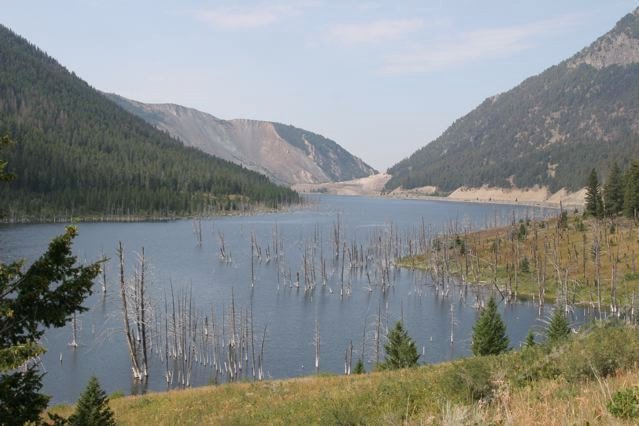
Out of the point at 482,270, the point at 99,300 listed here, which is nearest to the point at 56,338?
the point at 99,300

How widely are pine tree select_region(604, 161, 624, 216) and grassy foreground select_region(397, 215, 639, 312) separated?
4703 millimetres

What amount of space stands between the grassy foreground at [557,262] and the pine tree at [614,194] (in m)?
4.70

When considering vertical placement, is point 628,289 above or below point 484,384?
below

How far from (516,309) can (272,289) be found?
4254 cm

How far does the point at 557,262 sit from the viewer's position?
317ft

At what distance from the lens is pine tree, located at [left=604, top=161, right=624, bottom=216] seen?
123m

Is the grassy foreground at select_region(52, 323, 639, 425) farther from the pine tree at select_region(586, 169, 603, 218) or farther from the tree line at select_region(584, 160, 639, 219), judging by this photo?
the pine tree at select_region(586, 169, 603, 218)

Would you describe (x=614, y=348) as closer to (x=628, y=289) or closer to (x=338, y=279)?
(x=628, y=289)

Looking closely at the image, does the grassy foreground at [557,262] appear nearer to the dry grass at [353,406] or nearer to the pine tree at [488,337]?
the pine tree at [488,337]

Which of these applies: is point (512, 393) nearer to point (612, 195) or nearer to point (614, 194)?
point (612, 195)

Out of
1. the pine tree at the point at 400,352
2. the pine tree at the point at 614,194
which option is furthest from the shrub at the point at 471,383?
the pine tree at the point at 614,194

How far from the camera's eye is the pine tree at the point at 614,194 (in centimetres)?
12331

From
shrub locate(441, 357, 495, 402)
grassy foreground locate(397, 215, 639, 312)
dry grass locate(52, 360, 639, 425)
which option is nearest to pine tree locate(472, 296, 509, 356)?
dry grass locate(52, 360, 639, 425)

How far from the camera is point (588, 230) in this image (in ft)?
381
